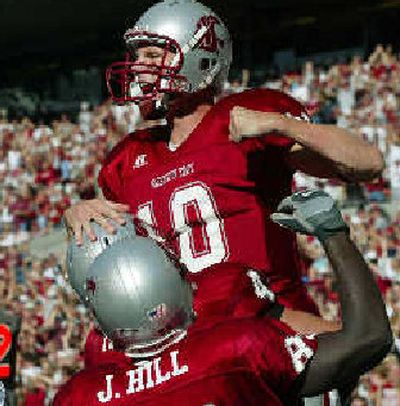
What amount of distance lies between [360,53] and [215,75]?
14070mm

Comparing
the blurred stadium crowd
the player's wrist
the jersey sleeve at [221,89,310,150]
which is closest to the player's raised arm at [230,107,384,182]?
the jersey sleeve at [221,89,310,150]

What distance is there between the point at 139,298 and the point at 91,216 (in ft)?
2.82

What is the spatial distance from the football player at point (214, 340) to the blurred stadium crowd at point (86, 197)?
4.04 m

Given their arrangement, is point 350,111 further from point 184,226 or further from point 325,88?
point 184,226

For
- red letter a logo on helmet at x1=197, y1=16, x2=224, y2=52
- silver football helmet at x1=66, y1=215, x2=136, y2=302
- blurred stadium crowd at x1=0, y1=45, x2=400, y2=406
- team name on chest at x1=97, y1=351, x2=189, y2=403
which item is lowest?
blurred stadium crowd at x1=0, y1=45, x2=400, y2=406

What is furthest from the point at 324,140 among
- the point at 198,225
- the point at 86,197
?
the point at 86,197

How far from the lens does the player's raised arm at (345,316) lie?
9.44 ft

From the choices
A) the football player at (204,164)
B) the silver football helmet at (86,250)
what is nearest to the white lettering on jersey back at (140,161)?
the football player at (204,164)

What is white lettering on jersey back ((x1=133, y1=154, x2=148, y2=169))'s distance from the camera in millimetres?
4297

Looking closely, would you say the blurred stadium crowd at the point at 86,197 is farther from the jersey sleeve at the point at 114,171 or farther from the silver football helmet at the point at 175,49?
the silver football helmet at the point at 175,49

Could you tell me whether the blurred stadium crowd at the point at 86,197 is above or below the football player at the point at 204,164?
below

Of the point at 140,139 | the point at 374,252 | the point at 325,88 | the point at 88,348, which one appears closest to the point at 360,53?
the point at 325,88

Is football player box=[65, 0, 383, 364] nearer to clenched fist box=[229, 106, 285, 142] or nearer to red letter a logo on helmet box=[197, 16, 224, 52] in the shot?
red letter a logo on helmet box=[197, 16, 224, 52]

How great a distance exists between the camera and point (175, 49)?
4105 millimetres
